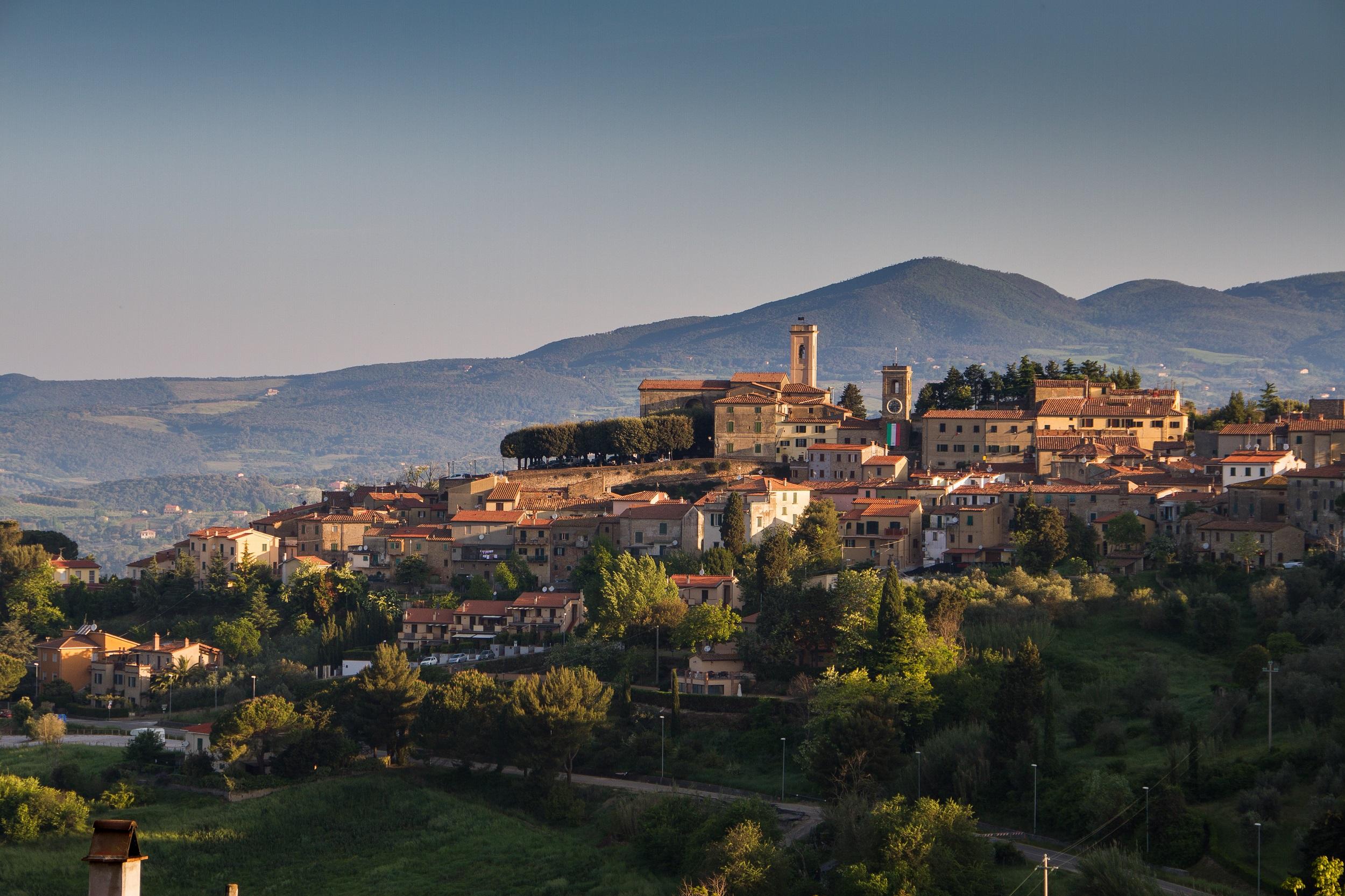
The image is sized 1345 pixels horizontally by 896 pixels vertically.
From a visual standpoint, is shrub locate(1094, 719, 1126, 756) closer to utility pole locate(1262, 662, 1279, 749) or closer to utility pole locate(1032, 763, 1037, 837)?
utility pole locate(1032, 763, 1037, 837)

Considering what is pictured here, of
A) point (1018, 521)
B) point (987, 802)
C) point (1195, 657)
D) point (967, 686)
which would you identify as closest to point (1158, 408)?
point (1018, 521)

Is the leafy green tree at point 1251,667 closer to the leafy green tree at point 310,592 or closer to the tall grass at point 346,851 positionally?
the tall grass at point 346,851

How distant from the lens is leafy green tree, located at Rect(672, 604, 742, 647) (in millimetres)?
53531

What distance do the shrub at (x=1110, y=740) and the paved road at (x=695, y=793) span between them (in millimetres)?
7304

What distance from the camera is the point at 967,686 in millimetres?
46062

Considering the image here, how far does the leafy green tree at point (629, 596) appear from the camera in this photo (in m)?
55.2

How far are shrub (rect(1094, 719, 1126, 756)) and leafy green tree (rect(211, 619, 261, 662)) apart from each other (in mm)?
32057

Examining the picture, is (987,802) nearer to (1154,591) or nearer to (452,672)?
(1154,591)

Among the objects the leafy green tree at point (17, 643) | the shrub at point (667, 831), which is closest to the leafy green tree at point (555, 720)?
the shrub at point (667, 831)

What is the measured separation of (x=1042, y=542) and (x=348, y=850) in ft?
82.3

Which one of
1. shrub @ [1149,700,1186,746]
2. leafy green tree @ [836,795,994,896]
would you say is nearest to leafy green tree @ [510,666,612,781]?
leafy green tree @ [836,795,994,896]

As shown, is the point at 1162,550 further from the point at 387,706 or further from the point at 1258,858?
the point at 387,706

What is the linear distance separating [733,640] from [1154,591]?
13464 mm

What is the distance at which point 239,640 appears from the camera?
62.2 metres
